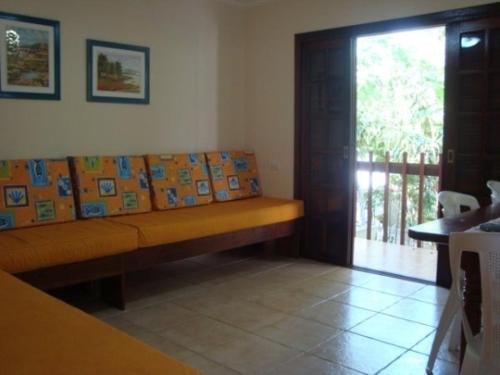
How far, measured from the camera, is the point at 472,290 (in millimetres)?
2146

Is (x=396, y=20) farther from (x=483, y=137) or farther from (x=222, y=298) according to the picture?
(x=222, y=298)

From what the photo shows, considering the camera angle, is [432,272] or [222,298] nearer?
[222,298]

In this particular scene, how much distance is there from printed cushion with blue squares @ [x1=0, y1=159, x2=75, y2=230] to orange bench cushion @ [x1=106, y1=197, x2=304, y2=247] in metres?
0.40

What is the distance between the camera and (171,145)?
4.78 m

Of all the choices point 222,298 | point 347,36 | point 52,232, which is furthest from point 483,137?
point 52,232

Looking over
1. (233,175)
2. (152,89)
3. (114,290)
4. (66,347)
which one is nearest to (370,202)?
(233,175)

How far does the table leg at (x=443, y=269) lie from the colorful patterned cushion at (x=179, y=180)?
211 centimetres

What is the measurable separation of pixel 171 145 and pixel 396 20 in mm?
2285

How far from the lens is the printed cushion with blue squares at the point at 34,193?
3.53 m

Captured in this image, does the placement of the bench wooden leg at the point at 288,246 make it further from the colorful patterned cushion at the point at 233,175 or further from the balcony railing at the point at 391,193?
the balcony railing at the point at 391,193

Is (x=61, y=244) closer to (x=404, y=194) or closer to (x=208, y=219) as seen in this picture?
(x=208, y=219)

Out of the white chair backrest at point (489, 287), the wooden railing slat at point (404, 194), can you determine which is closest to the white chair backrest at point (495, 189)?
the white chair backrest at point (489, 287)

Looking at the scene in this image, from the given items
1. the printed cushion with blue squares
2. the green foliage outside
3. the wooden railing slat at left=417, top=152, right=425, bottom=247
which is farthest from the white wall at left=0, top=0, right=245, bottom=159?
the wooden railing slat at left=417, top=152, right=425, bottom=247

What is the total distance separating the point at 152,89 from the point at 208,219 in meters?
1.38
